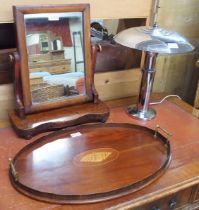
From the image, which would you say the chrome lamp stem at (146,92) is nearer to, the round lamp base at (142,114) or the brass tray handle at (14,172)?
the round lamp base at (142,114)

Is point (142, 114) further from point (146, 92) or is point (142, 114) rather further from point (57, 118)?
point (57, 118)

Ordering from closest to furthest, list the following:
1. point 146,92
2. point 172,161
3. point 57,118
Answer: point 172,161, point 57,118, point 146,92

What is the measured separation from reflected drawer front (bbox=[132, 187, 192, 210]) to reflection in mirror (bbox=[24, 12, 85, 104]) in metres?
0.50

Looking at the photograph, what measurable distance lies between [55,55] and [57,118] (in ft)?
0.76

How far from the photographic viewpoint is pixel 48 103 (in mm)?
1058

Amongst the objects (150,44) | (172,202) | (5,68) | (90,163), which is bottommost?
(172,202)

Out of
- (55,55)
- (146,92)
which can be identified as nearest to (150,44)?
(146,92)

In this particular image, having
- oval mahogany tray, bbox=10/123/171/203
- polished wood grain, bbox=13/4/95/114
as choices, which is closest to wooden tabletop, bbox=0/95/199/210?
oval mahogany tray, bbox=10/123/171/203

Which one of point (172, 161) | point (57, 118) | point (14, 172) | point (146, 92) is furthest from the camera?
point (146, 92)

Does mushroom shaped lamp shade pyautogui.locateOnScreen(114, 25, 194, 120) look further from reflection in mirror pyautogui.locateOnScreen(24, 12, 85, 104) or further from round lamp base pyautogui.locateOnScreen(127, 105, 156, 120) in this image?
reflection in mirror pyautogui.locateOnScreen(24, 12, 85, 104)

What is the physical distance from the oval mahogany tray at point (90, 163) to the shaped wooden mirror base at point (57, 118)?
0.09 feet

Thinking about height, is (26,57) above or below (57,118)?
above

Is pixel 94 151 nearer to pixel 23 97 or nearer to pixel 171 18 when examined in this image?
pixel 23 97

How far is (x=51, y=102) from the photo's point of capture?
106cm
